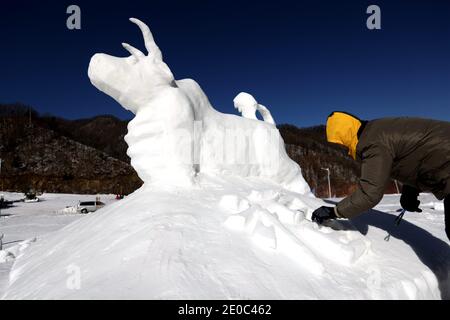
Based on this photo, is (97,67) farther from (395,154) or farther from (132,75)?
(395,154)

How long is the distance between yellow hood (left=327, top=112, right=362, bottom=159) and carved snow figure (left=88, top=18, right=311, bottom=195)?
296cm

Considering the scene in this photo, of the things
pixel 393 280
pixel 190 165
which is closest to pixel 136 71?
pixel 190 165

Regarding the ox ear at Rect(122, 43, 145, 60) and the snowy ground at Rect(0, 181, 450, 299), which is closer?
the snowy ground at Rect(0, 181, 450, 299)

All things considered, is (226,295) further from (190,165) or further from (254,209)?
(190,165)

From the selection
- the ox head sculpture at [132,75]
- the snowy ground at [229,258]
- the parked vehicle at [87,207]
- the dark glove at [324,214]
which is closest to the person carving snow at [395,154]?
the dark glove at [324,214]

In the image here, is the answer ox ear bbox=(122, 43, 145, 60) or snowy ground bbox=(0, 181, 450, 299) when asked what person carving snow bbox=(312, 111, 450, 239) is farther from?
ox ear bbox=(122, 43, 145, 60)

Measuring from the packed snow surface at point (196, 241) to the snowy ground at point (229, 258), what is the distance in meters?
0.01

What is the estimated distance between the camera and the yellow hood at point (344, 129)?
118 inches

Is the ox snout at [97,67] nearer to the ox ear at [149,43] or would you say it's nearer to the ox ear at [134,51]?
the ox ear at [134,51]

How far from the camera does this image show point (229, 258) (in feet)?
9.55

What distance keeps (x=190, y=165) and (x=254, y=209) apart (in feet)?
7.92

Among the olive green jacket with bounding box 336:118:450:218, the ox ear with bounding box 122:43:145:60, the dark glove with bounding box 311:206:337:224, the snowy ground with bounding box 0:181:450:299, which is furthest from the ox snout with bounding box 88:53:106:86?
the olive green jacket with bounding box 336:118:450:218

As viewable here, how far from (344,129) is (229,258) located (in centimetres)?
147

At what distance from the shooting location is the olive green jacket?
279cm
